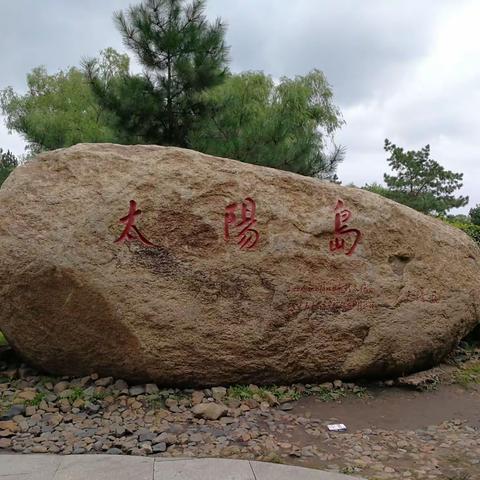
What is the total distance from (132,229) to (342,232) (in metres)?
1.78

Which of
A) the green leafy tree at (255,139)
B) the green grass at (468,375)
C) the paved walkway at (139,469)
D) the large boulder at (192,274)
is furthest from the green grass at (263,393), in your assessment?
the green leafy tree at (255,139)

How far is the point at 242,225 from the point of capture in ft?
14.5

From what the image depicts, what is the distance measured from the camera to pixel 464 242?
551 centimetres

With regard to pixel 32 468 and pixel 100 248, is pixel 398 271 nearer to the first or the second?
pixel 100 248

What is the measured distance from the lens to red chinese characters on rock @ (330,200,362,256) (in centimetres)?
468

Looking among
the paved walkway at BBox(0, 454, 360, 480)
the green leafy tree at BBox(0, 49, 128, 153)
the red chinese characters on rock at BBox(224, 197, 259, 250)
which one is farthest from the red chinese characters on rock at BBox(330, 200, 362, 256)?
the green leafy tree at BBox(0, 49, 128, 153)

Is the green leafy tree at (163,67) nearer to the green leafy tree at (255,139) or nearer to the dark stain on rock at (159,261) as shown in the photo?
the green leafy tree at (255,139)

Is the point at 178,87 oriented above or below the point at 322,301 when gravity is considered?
above

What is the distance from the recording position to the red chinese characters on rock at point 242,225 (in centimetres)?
441

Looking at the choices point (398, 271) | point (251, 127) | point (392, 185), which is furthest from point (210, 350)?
point (392, 185)

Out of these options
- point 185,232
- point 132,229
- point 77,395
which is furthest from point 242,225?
point 77,395

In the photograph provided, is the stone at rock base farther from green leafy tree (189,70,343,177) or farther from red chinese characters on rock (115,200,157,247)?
green leafy tree (189,70,343,177)

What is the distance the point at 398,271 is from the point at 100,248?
261 cm

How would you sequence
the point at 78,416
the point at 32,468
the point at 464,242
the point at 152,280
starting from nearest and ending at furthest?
the point at 32,468 < the point at 78,416 < the point at 152,280 < the point at 464,242
